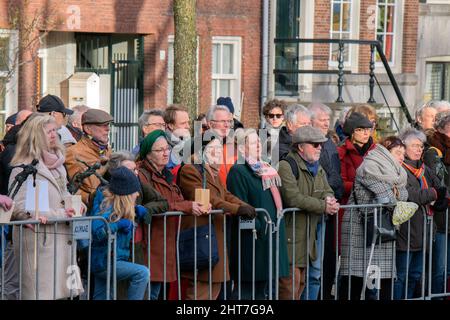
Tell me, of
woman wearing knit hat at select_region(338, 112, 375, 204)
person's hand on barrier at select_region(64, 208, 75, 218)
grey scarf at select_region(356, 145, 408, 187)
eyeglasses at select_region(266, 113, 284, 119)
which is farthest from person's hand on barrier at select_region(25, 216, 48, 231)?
eyeglasses at select_region(266, 113, 284, 119)

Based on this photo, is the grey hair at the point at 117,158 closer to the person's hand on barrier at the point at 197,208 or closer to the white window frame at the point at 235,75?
the person's hand on barrier at the point at 197,208

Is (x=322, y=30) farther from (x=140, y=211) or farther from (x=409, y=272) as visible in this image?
(x=140, y=211)

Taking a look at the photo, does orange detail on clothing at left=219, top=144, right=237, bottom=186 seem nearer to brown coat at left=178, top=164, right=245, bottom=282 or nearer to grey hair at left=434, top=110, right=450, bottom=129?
brown coat at left=178, top=164, right=245, bottom=282

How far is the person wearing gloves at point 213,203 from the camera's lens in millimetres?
9391

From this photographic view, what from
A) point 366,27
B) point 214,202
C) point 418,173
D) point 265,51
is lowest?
point 214,202

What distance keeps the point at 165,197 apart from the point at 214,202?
17.1 inches

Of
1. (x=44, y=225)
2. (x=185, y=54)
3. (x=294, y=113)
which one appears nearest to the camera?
(x=44, y=225)

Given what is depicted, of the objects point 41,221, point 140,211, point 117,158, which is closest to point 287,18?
point 117,158

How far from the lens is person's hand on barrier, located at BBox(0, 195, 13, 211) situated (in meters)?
8.16

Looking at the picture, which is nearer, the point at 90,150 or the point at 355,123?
the point at 90,150

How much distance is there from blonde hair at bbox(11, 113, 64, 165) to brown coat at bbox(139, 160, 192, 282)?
915 mm

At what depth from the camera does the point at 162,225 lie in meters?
9.15

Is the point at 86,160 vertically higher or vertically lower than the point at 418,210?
higher

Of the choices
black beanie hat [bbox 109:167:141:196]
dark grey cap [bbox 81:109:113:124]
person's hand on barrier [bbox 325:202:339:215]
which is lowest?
person's hand on barrier [bbox 325:202:339:215]
